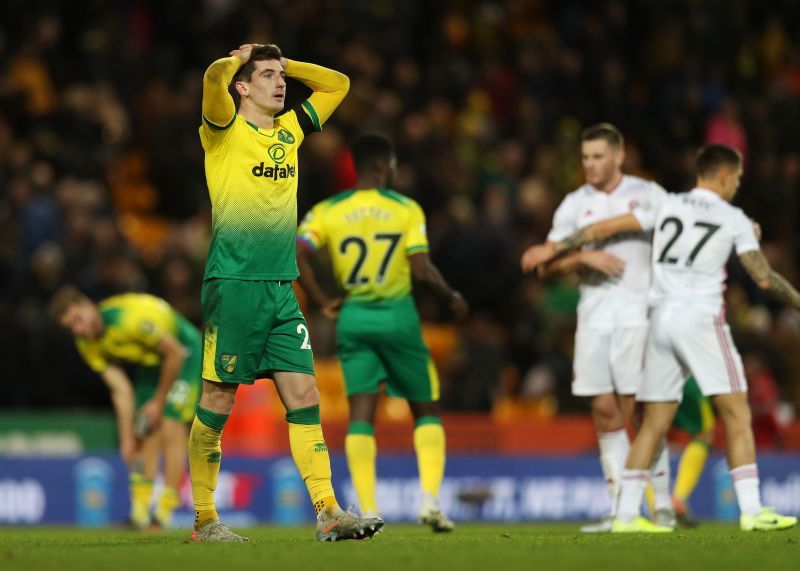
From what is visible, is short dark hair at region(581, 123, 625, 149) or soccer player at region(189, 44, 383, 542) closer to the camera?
soccer player at region(189, 44, 383, 542)

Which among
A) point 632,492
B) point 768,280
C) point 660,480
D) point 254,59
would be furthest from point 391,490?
point 254,59

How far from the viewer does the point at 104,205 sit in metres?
18.3

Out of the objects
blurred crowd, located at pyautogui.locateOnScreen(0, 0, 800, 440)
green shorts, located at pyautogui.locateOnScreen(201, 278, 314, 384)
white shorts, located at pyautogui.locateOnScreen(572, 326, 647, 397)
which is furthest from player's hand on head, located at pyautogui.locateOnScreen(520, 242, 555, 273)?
blurred crowd, located at pyautogui.locateOnScreen(0, 0, 800, 440)

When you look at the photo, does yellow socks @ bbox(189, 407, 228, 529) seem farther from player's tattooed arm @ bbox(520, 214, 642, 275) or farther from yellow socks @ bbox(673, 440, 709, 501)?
yellow socks @ bbox(673, 440, 709, 501)

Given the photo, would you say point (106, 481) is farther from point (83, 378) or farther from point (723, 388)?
point (723, 388)

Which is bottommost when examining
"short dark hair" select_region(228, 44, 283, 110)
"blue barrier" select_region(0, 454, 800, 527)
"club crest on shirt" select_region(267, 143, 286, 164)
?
"blue barrier" select_region(0, 454, 800, 527)

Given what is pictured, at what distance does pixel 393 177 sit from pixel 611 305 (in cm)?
195

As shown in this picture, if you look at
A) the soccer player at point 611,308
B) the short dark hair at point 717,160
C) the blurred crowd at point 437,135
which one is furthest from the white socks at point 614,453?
the blurred crowd at point 437,135

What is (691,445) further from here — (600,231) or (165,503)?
(165,503)

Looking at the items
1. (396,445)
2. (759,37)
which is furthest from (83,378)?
(759,37)

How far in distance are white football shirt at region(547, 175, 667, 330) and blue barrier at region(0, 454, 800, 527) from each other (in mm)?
5100

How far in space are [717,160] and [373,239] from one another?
8.54 feet

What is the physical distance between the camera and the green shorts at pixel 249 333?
880 centimetres

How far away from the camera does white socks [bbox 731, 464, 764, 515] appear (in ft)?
33.8
